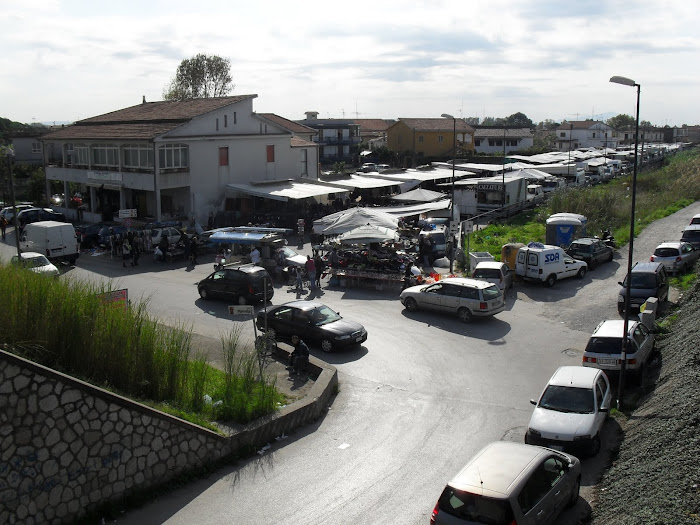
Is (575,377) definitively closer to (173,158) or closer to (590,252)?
(590,252)

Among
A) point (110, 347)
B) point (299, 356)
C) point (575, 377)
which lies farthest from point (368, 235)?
point (110, 347)

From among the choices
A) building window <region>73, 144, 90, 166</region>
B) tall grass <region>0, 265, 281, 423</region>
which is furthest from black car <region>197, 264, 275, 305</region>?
building window <region>73, 144, 90, 166</region>

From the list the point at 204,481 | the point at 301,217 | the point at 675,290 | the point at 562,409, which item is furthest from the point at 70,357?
the point at 301,217

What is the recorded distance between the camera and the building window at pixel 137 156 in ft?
124

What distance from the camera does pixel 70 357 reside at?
11875 mm

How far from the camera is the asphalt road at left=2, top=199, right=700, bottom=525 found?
10703mm

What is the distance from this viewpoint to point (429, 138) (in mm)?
86188

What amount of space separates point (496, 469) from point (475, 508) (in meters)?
0.83

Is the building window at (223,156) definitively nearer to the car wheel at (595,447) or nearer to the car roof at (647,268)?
the car roof at (647,268)

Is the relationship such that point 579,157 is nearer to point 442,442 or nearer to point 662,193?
point 662,193

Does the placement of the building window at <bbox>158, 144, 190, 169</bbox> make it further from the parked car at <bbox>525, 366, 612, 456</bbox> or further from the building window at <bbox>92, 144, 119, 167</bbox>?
the parked car at <bbox>525, 366, 612, 456</bbox>

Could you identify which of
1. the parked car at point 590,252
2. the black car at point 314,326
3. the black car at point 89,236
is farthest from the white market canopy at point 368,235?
the black car at point 89,236

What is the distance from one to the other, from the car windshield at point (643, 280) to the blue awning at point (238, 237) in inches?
571

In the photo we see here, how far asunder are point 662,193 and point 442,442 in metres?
48.6
